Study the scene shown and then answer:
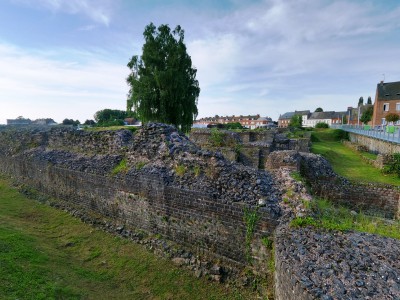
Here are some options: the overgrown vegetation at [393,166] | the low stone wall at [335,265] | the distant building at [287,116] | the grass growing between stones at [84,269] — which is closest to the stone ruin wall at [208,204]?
the low stone wall at [335,265]

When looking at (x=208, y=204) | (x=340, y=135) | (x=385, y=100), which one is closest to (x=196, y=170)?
(x=208, y=204)

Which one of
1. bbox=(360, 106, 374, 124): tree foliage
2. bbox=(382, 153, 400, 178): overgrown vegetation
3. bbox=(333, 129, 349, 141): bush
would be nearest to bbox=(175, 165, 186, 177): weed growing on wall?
bbox=(382, 153, 400, 178): overgrown vegetation

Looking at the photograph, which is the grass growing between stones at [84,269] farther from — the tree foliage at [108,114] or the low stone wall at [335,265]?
the tree foliage at [108,114]

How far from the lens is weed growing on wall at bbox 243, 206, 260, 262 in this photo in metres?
5.11

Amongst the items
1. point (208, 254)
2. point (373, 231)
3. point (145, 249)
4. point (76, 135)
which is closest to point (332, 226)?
point (373, 231)

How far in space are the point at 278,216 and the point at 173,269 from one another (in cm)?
270

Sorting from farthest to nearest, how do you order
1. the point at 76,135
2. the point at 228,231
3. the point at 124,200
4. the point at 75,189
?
the point at 76,135, the point at 75,189, the point at 124,200, the point at 228,231

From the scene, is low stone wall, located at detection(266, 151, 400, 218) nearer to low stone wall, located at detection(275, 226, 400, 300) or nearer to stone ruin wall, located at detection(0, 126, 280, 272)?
stone ruin wall, located at detection(0, 126, 280, 272)

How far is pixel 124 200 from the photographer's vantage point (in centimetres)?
755

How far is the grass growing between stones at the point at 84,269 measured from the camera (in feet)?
15.1

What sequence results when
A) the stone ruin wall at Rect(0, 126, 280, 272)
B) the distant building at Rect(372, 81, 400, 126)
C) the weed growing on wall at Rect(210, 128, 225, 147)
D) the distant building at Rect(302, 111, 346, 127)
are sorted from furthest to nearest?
the distant building at Rect(302, 111, 346, 127)
the distant building at Rect(372, 81, 400, 126)
the weed growing on wall at Rect(210, 128, 225, 147)
the stone ruin wall at Rect(0, 126, 280, 272)

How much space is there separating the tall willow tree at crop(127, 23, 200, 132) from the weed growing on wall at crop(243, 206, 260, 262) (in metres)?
20.2

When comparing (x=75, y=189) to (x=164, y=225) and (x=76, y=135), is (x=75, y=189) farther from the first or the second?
(x=164, y=225)

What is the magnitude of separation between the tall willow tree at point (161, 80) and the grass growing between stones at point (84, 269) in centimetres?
1803
